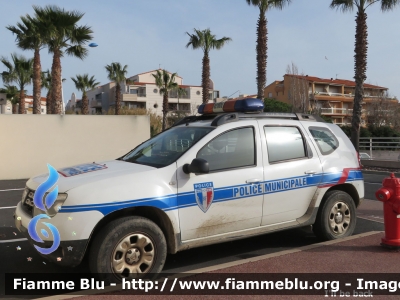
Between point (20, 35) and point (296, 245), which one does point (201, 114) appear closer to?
point (296, 245)

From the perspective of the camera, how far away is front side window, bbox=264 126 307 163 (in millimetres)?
4914

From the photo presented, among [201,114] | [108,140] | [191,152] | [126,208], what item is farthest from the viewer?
[108,140]

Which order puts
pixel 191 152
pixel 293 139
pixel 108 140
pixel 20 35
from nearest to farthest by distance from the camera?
1. pixel 191 152
2. pixel 293 139
3. pixel 108 140
4. pixel 20 35

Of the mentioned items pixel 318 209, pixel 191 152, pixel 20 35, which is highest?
pixel 20 35

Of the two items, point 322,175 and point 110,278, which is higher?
point 322,175

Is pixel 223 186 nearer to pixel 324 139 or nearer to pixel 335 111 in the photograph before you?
pixel 324 139

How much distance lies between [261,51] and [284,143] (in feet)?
54.4

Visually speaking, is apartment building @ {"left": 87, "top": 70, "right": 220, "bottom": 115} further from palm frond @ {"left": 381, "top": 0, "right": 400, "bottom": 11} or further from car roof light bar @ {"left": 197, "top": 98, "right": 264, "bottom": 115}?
car roof light bar @ {"left": 197, "top": 98, "right": 264, "bottom": 115}

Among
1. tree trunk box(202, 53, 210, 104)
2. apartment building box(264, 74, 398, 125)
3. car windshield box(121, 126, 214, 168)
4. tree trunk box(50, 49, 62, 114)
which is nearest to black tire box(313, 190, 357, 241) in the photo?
car windshield box(121, 126, 214, 168)

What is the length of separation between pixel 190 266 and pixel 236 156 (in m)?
1.41

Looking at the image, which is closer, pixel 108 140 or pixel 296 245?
pixel 296 245

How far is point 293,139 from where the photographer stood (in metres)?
5.18

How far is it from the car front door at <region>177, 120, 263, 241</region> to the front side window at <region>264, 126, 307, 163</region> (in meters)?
0.19

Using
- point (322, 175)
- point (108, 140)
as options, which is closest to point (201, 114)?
point (322, 175)
